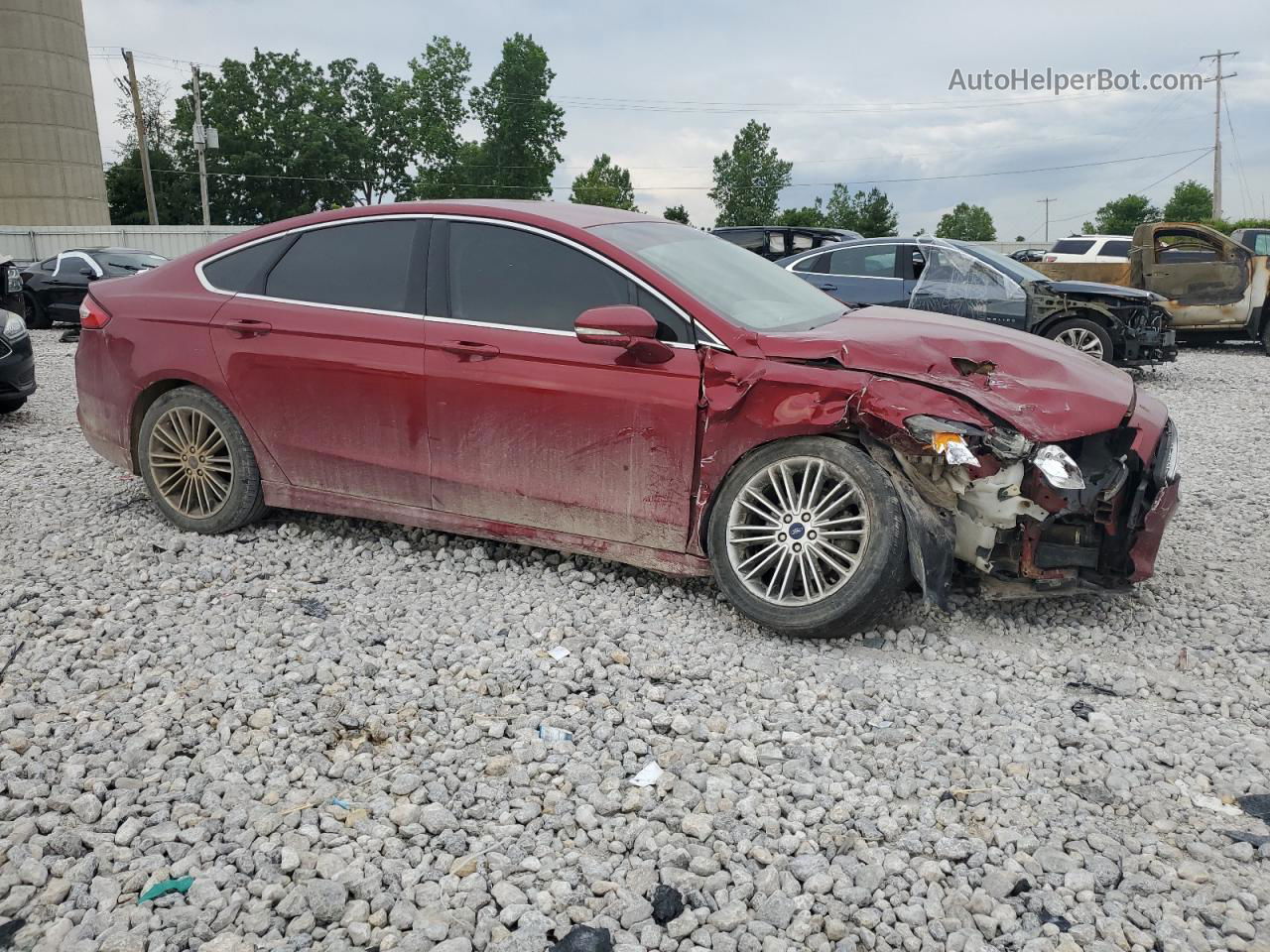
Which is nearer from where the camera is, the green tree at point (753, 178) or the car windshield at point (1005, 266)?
the car windshield at point (1005, 266)

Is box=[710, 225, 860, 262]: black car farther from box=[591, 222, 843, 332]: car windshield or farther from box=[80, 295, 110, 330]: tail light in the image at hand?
box=[80, 295, 110, 330]: tail light

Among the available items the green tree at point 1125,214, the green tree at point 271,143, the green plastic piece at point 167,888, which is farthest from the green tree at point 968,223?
the green plastic piece at point 167,888

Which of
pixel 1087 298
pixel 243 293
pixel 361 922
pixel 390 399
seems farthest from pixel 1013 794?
pixel 1087 298

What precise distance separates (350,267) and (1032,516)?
3.26 m

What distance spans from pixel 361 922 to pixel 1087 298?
11.2 m

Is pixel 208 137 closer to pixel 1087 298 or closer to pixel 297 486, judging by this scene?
pixel 1087 298

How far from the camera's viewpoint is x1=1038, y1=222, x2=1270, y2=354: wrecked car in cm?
1427

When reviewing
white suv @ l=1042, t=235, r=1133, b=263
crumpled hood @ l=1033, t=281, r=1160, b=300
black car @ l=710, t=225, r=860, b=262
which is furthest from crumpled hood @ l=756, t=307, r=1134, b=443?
white suv @ l=1042, t=235, r=1133, b=263

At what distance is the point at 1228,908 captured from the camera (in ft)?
8.09

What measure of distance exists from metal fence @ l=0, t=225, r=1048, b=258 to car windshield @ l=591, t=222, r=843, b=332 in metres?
32.2

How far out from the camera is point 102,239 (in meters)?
38.0

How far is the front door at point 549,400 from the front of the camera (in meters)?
4.19

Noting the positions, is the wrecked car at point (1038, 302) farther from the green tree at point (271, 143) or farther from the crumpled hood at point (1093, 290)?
the green tree at point (271, 143)

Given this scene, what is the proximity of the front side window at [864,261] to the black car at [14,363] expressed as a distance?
8.52 m
